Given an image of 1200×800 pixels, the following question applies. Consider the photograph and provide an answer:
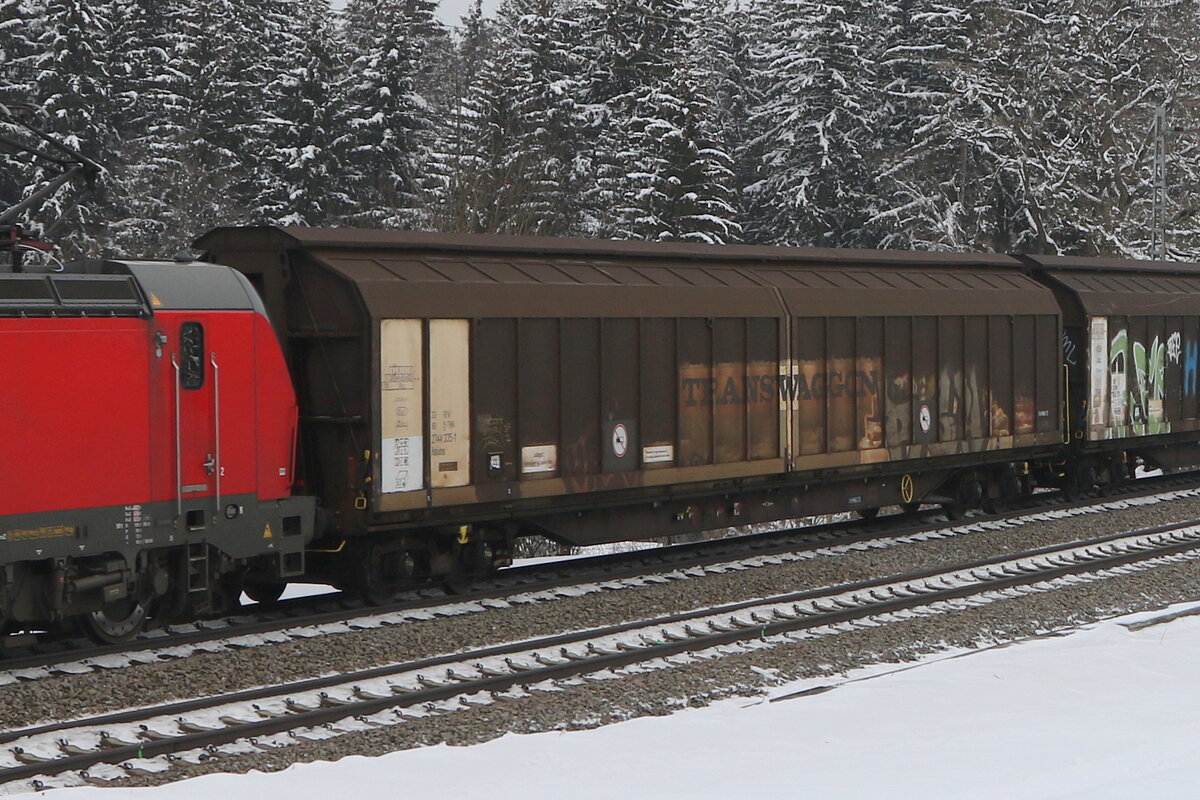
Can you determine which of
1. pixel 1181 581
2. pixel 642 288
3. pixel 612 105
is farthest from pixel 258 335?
pixel 612 105

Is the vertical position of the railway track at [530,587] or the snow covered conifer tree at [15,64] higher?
the snow covered conifer tree at [15,64]

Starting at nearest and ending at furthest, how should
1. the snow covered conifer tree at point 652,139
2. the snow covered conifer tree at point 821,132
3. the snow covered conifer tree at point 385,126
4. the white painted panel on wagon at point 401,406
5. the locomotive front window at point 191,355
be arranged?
the locomotive front window at point 191,355
the white painted panel on wagon at point 401,406
the snow covered conifer tree at point 652,139
the snow covered conifer tree at point 385,126
the snow covered conifer tree at point 821,132

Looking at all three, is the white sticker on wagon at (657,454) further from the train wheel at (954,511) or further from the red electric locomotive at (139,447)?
the train wheel at (954,511)

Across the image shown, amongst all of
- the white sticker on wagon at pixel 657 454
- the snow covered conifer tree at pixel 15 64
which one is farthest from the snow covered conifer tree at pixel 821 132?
the white sticker on wagon at pixel 657 454

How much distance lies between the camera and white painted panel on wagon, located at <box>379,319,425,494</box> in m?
12.8

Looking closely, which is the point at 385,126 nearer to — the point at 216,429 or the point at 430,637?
the point at 216,429

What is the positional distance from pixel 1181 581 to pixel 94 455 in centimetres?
1176

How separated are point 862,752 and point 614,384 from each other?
7.08 m

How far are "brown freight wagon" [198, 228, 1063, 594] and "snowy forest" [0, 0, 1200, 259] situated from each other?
20.3m

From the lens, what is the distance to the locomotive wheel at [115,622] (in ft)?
37.8

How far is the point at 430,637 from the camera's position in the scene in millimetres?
12227

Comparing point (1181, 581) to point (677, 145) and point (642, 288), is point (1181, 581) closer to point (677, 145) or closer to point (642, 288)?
point (642, 288)

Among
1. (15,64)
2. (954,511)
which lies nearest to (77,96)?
(15,64)

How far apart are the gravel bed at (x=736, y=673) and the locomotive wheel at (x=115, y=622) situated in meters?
3.29
